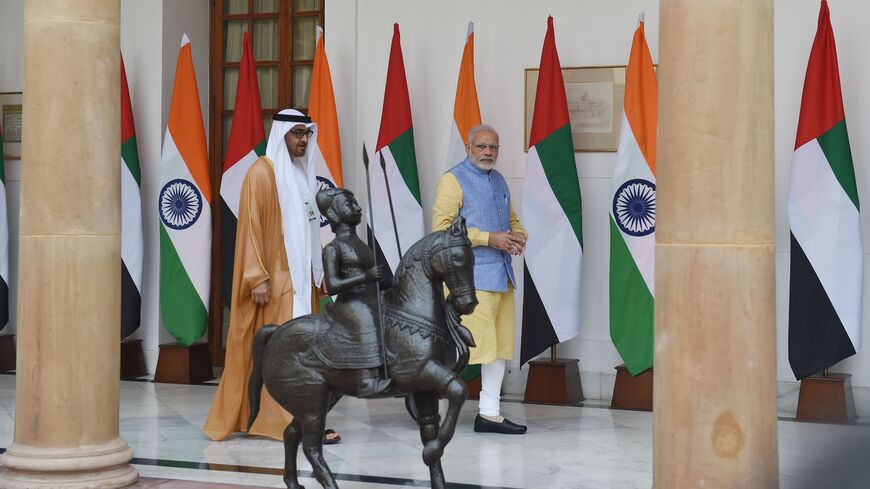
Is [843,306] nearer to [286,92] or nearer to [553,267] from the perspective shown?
[553,267]

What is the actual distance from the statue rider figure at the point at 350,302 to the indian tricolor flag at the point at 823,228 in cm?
350

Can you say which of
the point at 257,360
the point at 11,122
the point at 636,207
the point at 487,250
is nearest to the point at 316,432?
the point at 257,360

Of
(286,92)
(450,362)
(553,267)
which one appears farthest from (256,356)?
(286,92)

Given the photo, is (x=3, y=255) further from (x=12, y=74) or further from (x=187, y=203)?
(x=187, y=203)

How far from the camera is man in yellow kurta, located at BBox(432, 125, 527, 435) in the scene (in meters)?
6.86

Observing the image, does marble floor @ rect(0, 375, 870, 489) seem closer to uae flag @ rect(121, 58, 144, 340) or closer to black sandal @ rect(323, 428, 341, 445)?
black sandal @ rect(323, 428, 341, 445)

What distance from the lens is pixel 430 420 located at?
4.58 meters

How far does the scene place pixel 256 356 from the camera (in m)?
4.84

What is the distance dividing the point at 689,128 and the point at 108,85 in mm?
2543

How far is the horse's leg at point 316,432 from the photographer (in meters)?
4.67

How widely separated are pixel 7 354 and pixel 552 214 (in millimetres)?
4706

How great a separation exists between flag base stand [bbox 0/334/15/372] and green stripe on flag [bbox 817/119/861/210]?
640 centimetres

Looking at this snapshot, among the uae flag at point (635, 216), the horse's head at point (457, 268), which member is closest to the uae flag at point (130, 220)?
the uae flag at point (635, 216)

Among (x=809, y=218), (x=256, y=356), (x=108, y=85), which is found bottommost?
(x=256, y=356)
